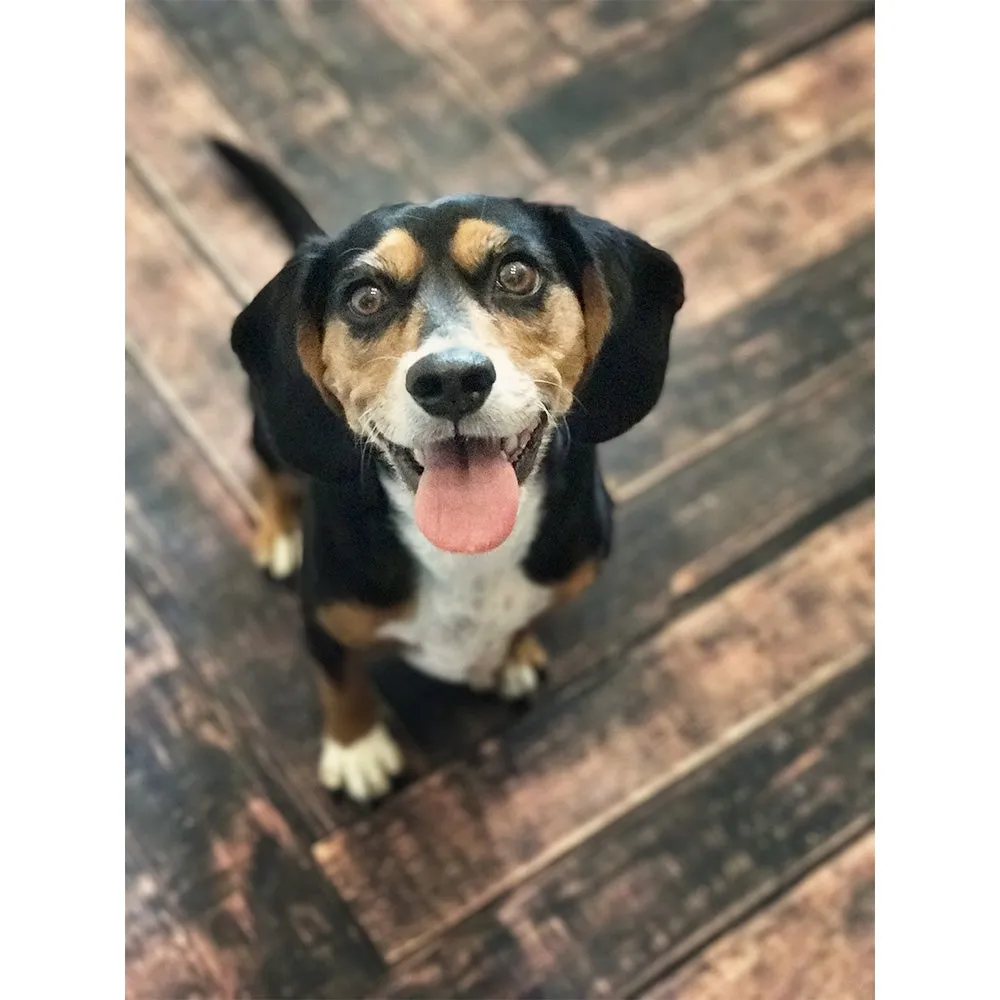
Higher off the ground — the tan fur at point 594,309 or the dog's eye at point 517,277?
the dog's eye at point 517,277

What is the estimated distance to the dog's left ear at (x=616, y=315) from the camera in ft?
4.75

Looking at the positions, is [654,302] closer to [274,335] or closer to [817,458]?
[274,335]

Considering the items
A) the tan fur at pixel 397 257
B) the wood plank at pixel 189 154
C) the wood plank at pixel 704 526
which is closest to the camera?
the tan fur at pixel 397 257

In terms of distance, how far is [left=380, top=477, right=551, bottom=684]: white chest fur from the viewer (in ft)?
5.11

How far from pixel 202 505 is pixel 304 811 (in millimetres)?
573

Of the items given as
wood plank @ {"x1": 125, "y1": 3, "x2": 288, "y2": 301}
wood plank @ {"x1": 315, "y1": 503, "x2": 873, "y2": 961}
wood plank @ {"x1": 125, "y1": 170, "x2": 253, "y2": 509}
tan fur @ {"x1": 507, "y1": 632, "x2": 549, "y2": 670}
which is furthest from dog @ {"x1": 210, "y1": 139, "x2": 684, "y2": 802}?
wood plank @ {"x1": 125, "y1": 3, "x2": 288, "y2": 301}

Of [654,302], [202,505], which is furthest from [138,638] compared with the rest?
[654,302]

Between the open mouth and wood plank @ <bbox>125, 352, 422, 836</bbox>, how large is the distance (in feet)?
2.30

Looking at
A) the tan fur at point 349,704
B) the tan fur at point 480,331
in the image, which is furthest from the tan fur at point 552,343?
the tan fur at point 349,704

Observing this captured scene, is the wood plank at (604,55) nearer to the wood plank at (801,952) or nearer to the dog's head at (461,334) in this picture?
Result: the dog's head at (461,334)

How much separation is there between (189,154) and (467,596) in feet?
4.33

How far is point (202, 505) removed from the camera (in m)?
2.19

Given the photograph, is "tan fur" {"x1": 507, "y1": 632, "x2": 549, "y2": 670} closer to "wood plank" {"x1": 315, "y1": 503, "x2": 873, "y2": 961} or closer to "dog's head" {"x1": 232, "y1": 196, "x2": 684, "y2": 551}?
"wood plank" {"x1": 315, "y1": 503, "x2": 873, "y2": 961}
